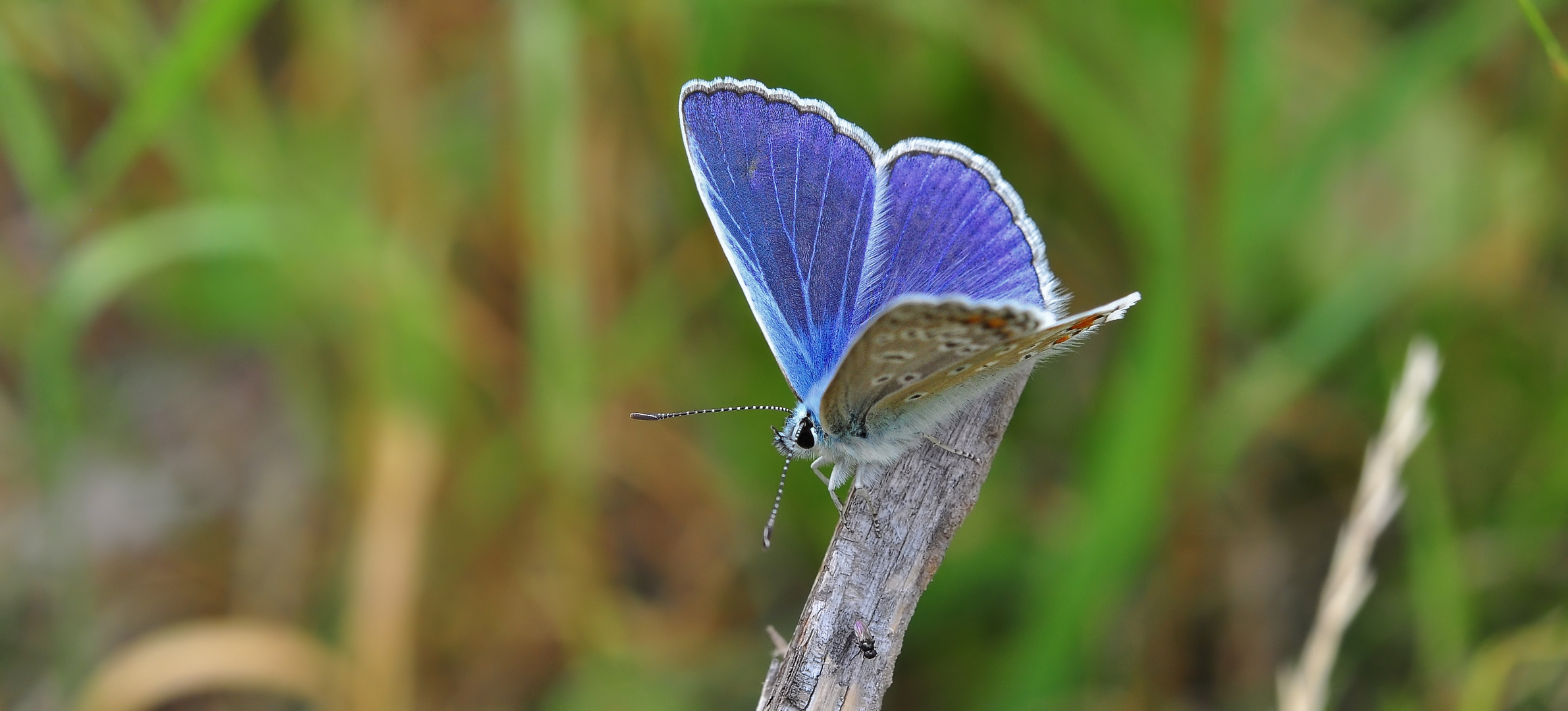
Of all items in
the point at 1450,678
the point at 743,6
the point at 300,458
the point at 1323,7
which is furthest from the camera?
the point at 300,458

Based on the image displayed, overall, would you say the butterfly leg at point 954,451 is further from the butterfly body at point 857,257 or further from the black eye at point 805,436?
the black eye at point 805,436

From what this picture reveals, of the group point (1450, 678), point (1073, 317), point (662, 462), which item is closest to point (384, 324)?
point (662, 462)

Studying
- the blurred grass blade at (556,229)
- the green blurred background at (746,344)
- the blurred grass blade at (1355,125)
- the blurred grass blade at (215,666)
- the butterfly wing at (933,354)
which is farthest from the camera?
the blurred grass blade at (215,666)

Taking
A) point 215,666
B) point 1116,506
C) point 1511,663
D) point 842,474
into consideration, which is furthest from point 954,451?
point 215,666

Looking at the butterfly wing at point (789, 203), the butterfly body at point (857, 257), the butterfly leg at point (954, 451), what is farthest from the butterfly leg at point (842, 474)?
the butterfly leg at point (954, 451)

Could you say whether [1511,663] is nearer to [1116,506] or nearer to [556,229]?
[1116,506]

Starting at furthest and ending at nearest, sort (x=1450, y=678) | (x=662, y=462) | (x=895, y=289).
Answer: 1. (x=662, y=462)
2. (x=1450, y=678)
3. (x=895, y=289)

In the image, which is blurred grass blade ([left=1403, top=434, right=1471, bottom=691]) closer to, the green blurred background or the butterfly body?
the green blurred background

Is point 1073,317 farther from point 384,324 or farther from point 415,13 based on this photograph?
point 415,13
